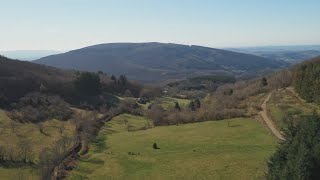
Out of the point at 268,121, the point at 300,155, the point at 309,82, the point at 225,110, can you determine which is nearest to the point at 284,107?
the point at 268,121

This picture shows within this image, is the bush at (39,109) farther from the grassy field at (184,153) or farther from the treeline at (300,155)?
the treeline at (300,155)

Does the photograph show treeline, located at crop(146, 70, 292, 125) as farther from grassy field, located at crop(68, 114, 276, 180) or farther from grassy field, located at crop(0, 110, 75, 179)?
grassy field, located at crop(0, 110, 75, 179)

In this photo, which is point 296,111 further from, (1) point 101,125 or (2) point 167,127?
(1) point 101,125

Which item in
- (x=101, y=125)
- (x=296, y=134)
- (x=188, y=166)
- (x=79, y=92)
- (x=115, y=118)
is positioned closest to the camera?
(x=296, y=134)

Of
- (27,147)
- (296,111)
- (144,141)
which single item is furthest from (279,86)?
(27,147)

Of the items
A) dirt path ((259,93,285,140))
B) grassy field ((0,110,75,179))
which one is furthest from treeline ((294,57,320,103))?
grassy field ((0,110,75,179))

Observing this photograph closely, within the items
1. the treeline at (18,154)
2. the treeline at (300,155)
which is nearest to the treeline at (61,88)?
the treeline at (18,154)
